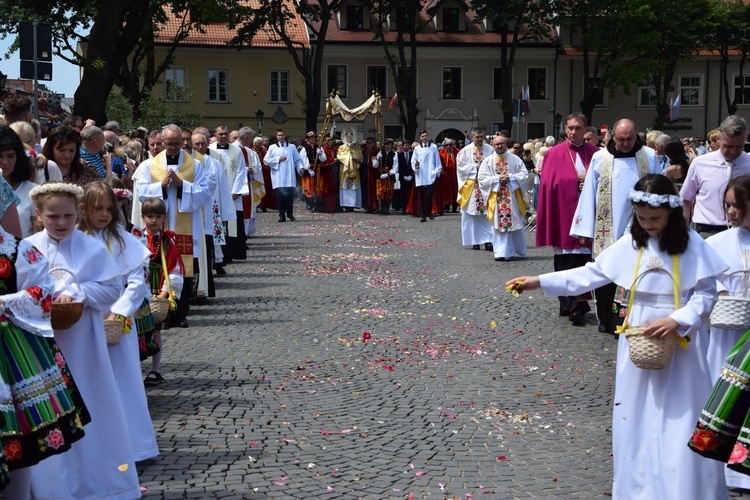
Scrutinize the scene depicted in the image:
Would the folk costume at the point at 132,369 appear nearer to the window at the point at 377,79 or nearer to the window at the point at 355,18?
the window at the point at 377,79

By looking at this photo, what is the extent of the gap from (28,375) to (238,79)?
188 feet

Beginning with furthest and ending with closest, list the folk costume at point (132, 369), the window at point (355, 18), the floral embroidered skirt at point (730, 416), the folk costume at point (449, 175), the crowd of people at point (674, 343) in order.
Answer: the window at point (355, 18) → the folk costume at point (449, 175) → the folk costume at point (132, 369) → the crowd of people at point (674, 343) → the floral embroidered skirt at point (730, 416)

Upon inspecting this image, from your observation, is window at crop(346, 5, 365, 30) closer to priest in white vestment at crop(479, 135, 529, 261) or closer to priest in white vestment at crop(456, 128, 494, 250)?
priest in white vestment at crop(456, 128, 494, 250)

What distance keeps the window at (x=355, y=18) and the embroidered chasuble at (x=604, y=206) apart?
50.7 m

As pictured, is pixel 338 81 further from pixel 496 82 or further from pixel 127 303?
pixel 127 303

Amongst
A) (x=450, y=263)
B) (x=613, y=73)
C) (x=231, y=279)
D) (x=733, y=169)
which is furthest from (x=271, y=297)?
(x=613, y=73)

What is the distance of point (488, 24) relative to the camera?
60.8 m

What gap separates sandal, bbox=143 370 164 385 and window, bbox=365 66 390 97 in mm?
52768

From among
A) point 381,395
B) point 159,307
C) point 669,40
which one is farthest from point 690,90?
point 159,307

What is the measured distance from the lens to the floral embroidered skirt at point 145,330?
7355 millimetres

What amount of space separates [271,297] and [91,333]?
7675 millimetres

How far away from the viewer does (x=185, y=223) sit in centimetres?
1159

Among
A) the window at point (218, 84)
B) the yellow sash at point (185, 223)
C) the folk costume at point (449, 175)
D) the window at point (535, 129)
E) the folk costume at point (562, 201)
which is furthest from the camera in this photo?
the window at point (535, 129)

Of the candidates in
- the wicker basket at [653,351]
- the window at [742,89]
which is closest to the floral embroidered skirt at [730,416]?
the wicker basket at [653,351]
